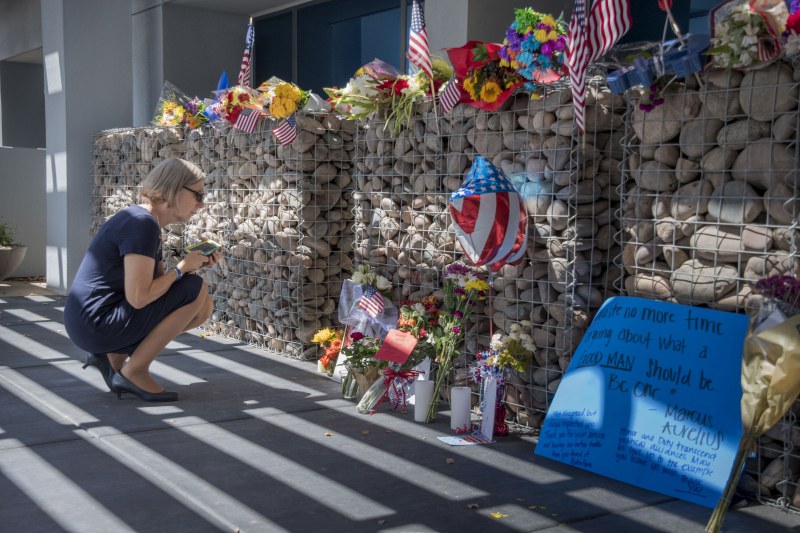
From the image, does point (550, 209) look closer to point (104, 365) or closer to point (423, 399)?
point (423, 399)

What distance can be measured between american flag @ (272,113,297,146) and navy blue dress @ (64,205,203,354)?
4.73 feet

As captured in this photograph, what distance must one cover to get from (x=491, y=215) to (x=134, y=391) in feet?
7.11

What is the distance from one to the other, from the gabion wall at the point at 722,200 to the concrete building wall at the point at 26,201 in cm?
920

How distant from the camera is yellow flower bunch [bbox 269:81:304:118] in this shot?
5941 millimetres

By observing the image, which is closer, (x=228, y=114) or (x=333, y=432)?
(x=333, y=432)

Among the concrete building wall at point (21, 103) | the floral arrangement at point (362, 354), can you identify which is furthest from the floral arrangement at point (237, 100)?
the concrete building wall at point (21, 103)

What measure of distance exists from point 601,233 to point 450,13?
296 centimetres

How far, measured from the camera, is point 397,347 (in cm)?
474

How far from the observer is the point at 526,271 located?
4.53 m

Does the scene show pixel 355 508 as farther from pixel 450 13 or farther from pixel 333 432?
pixel 450 13

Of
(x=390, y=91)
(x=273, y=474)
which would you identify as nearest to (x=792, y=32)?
(x=390, y=91)

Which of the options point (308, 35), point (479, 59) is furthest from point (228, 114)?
point (308, 35)

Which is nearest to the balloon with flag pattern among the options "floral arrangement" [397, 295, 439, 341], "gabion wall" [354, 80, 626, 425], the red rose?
Answer: "gabion wall" [354, 80, 626, 425]

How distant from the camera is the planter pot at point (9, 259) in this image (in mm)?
10289
